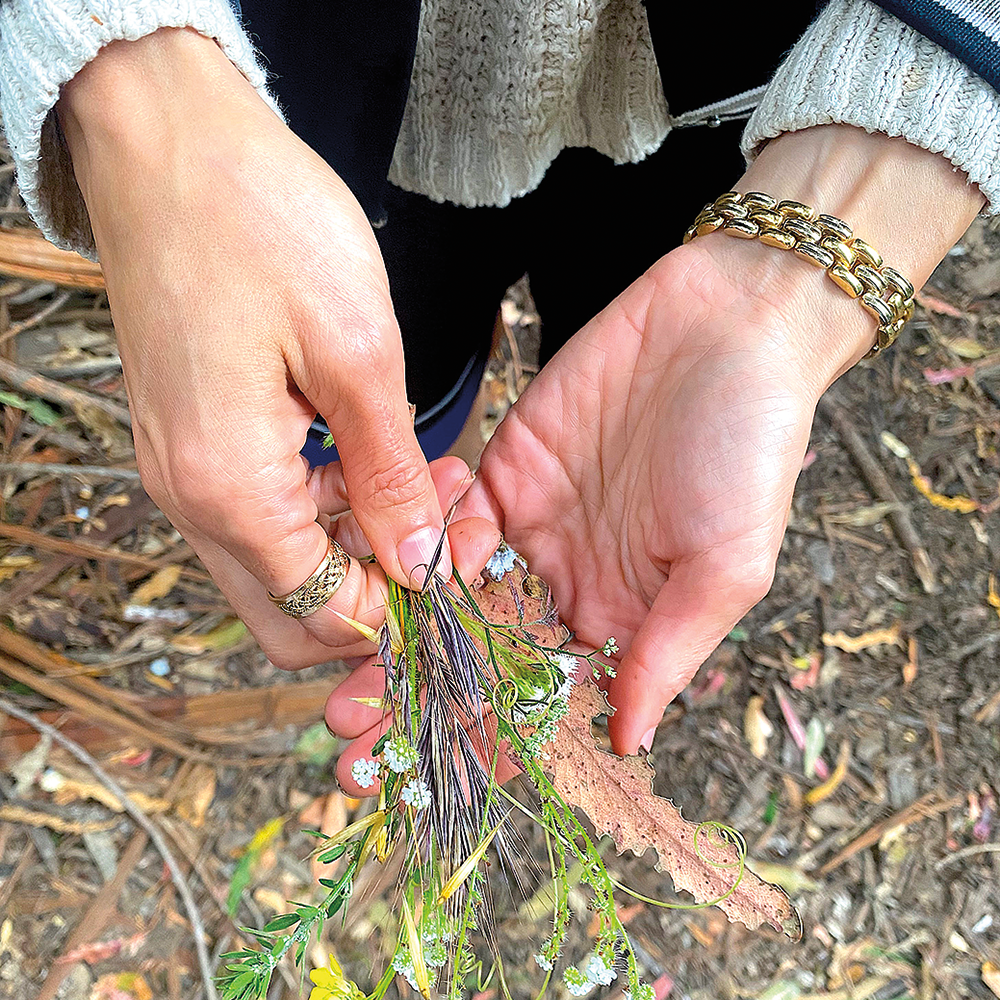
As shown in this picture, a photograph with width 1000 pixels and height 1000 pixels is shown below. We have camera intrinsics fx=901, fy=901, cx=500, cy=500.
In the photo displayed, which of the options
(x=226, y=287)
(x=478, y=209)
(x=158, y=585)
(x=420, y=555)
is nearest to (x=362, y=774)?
(x=420, y=555)

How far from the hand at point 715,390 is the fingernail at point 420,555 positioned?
1.01 ft

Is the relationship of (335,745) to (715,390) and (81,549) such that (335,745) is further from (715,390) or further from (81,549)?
(715,390)

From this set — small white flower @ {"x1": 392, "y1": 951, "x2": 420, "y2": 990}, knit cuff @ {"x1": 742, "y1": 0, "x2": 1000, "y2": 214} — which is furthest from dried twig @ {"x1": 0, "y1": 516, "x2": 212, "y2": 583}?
knit cuff @ {"x1": 742, "y1": 0, "x2": 1000, "y2": 214}

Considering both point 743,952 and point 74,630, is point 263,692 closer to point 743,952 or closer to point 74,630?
point 74,630

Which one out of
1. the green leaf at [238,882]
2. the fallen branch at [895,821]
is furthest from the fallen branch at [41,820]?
the fallen branch at [895,821]

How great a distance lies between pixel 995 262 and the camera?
3.36 meters

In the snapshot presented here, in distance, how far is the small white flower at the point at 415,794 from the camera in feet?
4.07

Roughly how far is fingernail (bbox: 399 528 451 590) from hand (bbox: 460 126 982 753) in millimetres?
308

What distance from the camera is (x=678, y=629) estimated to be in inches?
55.2

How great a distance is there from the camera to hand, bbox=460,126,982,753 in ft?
4.46

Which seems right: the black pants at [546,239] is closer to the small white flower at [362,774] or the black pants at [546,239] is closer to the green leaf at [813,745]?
the small white flower at [362,774]

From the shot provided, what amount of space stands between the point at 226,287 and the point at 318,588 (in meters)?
0.51

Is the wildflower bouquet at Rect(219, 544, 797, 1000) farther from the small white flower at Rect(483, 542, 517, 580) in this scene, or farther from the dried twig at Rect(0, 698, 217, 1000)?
the dried twig at Rect(0, 698, 217, 1000)

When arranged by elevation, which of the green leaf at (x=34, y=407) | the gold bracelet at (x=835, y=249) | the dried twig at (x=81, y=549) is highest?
the gold bracelet at (x=835, y=249)
